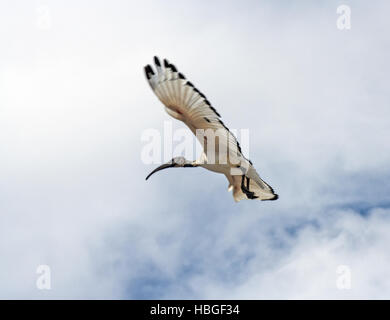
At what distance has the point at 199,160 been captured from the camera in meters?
22.4

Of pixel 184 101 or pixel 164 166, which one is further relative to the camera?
pixel 164 166

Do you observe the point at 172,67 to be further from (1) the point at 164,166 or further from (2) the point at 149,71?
(1) the point at 164,166

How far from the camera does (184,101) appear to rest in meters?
20.1

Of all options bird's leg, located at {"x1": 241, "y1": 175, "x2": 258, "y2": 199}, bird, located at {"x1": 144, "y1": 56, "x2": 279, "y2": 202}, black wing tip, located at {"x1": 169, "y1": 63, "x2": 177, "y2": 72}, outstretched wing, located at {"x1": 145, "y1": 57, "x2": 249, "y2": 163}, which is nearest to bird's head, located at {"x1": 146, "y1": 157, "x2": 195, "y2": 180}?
bird, located at {"x1": 144, "y1": 56, "x2": 279, "y2": 202}

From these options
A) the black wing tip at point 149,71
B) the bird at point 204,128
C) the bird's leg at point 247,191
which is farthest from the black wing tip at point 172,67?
A: the bird's leg at point 247,191

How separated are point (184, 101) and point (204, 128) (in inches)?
42.0

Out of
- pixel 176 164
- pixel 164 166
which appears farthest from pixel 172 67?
pixel 164 166

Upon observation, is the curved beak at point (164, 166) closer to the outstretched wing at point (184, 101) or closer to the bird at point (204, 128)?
the bird at point (204, 128)

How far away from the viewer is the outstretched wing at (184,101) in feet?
64.3

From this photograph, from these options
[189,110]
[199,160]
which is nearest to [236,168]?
[199,160]

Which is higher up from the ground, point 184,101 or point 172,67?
point 172,67

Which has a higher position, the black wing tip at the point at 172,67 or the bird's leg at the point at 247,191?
the black wing tip at the point at 172,67
